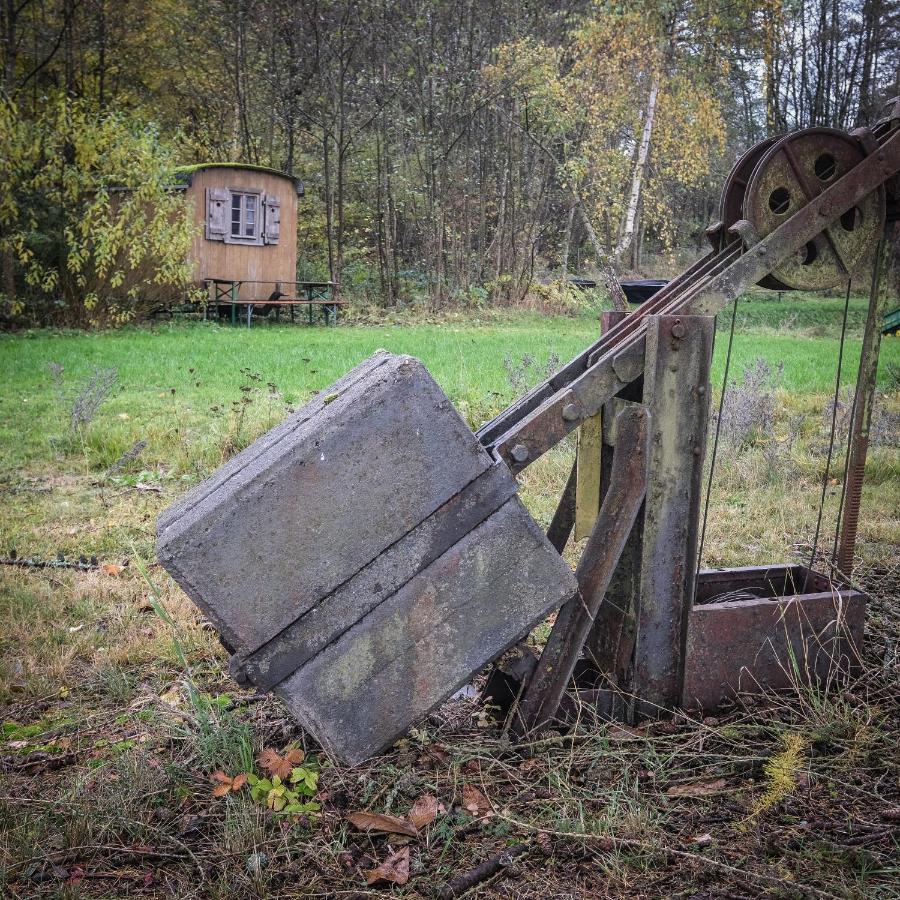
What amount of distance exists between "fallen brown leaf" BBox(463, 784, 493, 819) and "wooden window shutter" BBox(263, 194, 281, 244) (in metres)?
19.4

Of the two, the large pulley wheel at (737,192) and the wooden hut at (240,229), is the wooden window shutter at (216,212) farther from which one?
the large pulley wheel at (737,192)

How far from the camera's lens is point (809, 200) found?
309cm

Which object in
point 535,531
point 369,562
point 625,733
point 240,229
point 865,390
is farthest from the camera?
point 240,229

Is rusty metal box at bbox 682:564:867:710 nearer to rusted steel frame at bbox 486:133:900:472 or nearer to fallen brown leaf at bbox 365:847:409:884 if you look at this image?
rusted steel frame at bbox 486:133:900:472

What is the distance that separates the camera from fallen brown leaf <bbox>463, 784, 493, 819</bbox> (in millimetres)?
2666

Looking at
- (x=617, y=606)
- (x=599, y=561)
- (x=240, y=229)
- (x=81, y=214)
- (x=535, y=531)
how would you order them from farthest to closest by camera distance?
1. (x=240, y=229)
2. (x=81, y=214)
3. (x=617, y=606)
4. (x=599, y=561)
5. (x=535, y=531)

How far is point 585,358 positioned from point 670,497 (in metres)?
0.62

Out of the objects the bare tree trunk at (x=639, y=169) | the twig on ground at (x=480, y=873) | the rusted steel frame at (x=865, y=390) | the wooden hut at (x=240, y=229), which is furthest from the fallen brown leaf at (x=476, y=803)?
the bare tree trunk at (x=639, y=169)

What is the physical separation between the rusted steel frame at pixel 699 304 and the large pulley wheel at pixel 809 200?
0.17ft

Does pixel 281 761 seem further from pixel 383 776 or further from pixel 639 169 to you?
pixel 639 169

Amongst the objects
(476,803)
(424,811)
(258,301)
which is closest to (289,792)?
(424,811)

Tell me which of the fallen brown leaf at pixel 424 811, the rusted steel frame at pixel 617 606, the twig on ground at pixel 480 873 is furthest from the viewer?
the rusted steel frame at pixel 617 606

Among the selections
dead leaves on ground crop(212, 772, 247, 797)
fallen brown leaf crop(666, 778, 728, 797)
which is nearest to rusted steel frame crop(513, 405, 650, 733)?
fallen brown leaf crop(666, 778, 728, 797)

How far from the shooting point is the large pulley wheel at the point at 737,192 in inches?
129
